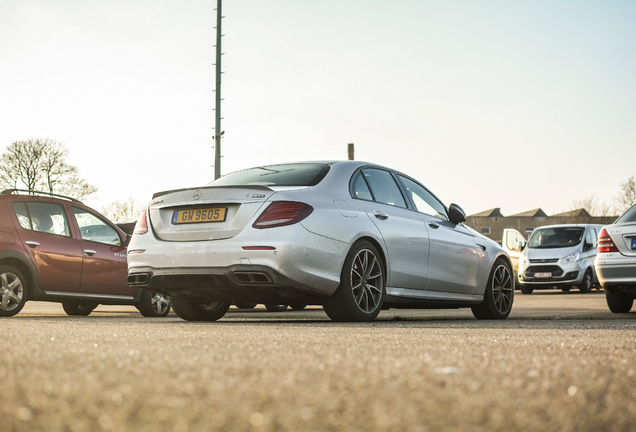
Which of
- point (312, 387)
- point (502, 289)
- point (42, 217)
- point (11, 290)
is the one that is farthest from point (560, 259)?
point (312, 387)

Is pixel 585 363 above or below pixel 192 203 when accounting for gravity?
below

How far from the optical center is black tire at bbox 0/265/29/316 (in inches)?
362

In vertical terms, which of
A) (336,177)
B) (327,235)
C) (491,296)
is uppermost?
(336,177)

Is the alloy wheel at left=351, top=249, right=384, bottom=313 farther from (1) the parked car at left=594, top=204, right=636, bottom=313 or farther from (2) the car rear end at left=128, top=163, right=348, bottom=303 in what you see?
(1) the parked car at left=594, top=204, right=636, bottom=313

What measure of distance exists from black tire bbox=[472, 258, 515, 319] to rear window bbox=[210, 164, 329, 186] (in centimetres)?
289

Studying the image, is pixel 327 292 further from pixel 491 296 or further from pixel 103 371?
pixel 103 371

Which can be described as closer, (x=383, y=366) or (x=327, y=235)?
(x=383, y=366)

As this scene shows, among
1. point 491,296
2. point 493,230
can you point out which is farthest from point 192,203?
point 493,230

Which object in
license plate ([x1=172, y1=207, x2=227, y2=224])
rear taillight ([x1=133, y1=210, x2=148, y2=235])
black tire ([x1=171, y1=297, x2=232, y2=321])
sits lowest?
black tire ([x1=171, y1=297, x2=232, y2=321])

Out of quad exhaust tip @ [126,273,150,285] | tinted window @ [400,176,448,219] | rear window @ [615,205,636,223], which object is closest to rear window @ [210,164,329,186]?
quad exhaust tip @ [126,273,150,285]

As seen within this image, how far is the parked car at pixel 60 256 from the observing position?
9344mm

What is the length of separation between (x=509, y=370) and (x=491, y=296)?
20.6 feet

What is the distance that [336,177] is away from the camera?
7.47 metres

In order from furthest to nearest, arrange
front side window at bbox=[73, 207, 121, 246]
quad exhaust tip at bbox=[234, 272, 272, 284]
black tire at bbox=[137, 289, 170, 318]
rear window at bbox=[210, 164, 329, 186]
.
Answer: black tire at bbox=[137, 289, 170, 318], front side window at bbox=[73, 207, 121, 246], rear window at bbox=[210, 164, 329, 186], quad exhaust tip at bbox=[234, 272, 272, 284]
